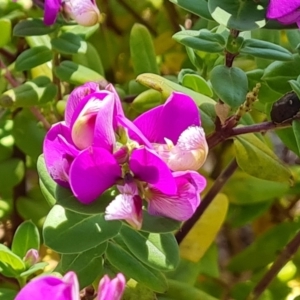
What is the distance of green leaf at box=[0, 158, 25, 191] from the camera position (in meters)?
0.92

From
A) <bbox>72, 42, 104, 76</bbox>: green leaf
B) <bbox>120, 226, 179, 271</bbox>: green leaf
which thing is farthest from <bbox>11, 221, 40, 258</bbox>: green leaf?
<bbox>72, 42, 104, 76</bbox>: green leaf

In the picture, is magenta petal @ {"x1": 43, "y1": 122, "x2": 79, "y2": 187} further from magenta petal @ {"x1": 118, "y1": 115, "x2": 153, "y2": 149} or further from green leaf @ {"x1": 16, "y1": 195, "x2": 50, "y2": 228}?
green leaf @ {"x1": 16, "y1": 195, "x2": 50, "y2": 228}

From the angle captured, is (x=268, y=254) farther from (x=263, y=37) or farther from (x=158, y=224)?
(x=158, y=224)

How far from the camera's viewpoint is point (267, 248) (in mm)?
1000

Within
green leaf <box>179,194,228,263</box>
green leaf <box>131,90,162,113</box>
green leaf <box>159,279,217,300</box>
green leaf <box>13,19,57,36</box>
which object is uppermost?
green leaf <box>13,19,57,36</box>

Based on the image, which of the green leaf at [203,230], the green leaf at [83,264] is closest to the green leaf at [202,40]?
the green leaf at [83,264]

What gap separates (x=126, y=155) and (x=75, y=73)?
1.12 feet

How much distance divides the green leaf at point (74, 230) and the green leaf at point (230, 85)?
0.15m

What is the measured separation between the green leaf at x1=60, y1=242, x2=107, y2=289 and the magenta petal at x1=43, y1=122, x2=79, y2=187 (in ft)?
0.42

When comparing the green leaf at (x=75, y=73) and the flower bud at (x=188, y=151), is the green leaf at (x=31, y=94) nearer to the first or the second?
the green leaf at (x=75, y=73)

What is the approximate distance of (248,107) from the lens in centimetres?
64

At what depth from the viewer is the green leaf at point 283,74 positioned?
2.28 feet

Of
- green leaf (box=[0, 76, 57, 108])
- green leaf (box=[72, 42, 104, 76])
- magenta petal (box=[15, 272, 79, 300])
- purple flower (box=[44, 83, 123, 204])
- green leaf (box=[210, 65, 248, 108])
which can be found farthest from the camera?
green leaf (box=[72, 42, 104, 76])

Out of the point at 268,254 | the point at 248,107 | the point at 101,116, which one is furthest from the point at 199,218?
the point at 101,116
